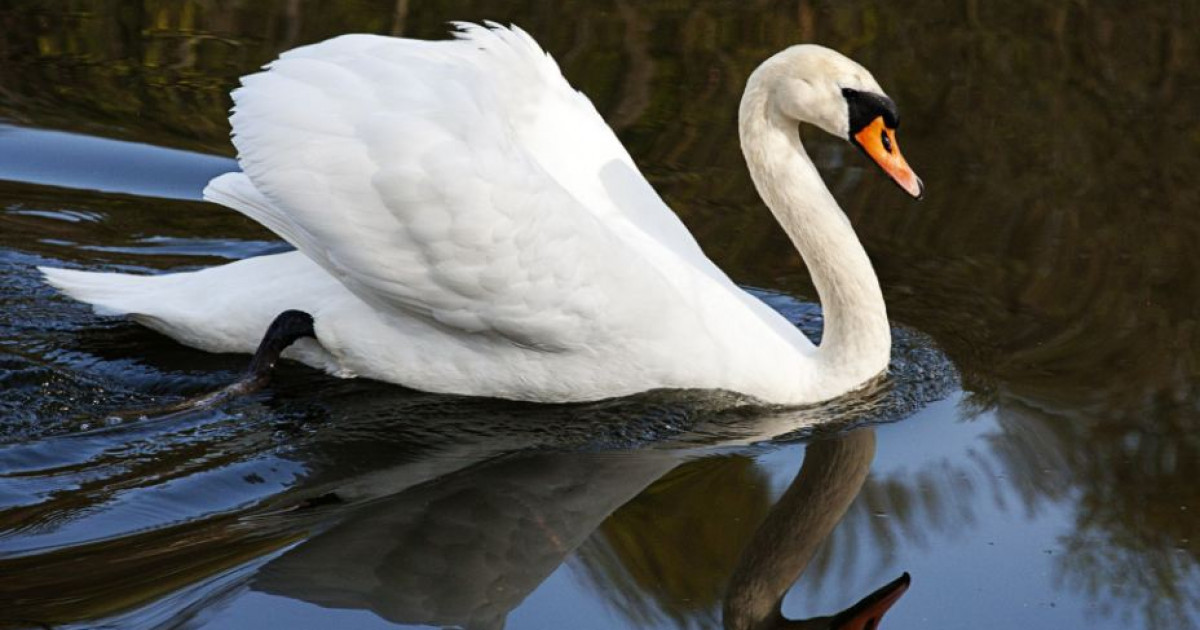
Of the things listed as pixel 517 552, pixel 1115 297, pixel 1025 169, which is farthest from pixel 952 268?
pixel 517 552

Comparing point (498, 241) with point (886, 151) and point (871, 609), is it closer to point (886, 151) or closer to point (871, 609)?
point (886, 151)

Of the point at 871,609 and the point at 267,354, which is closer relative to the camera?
the point at 871,609

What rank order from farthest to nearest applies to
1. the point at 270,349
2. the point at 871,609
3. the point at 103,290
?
the point at 103,290 → the point at 270,349 → the point at 871,609

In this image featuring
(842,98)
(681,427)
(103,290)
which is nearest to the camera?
(681,427)

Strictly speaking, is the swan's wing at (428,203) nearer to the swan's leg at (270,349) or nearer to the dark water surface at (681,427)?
the swan's leg at (270,349)

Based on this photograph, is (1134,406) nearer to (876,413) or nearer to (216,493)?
(876,413)

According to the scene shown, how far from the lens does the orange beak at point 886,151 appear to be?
249 inches

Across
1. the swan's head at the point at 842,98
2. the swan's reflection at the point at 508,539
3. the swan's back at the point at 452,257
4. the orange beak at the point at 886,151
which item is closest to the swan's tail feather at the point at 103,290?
the swan's back at the point at 452,257

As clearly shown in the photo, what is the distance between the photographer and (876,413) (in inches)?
248

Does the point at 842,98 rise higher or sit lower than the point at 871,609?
higher

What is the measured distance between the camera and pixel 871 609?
491 centimetres

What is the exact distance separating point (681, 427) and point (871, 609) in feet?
4.18

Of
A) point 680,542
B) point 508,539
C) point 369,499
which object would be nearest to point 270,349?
point 369,499

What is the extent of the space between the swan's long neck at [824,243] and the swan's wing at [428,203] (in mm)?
740
